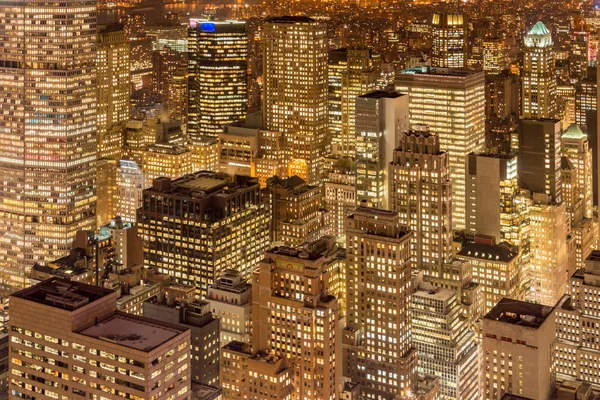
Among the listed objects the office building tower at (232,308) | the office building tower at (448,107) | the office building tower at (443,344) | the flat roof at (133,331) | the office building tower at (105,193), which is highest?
the office building tower at (448,107)

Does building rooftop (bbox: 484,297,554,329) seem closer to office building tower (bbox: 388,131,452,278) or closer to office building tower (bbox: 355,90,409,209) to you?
office building tower (bbox: 388,131,452,278)

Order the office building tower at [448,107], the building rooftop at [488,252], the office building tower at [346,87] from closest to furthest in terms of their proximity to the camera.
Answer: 1. the building rooftop at [488,252]
2. the office building tower at [448,107]
3. the office building tower at [346,87]

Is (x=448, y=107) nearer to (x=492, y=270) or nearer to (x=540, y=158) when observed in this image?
(x=540, y=158)

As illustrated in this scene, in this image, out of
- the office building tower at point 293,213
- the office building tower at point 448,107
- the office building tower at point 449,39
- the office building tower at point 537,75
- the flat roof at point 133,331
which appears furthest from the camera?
the office building tower at point 449,39

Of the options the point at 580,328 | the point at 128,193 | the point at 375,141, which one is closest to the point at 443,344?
the point at 580,328

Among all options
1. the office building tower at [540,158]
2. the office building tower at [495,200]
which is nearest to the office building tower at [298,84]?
the office building tower at [540,158]

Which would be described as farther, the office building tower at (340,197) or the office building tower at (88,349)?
the office building tower at (340,197)

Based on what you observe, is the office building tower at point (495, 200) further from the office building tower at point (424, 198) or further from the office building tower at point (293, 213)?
the office building tower at point (293, 213)

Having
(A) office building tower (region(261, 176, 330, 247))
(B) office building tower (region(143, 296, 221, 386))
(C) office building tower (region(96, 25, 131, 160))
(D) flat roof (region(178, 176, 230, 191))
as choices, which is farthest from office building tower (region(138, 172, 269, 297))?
(C) office building tower (region(96, 25, 131, 160))

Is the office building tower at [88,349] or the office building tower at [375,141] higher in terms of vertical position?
the office building tower at [375,141]
